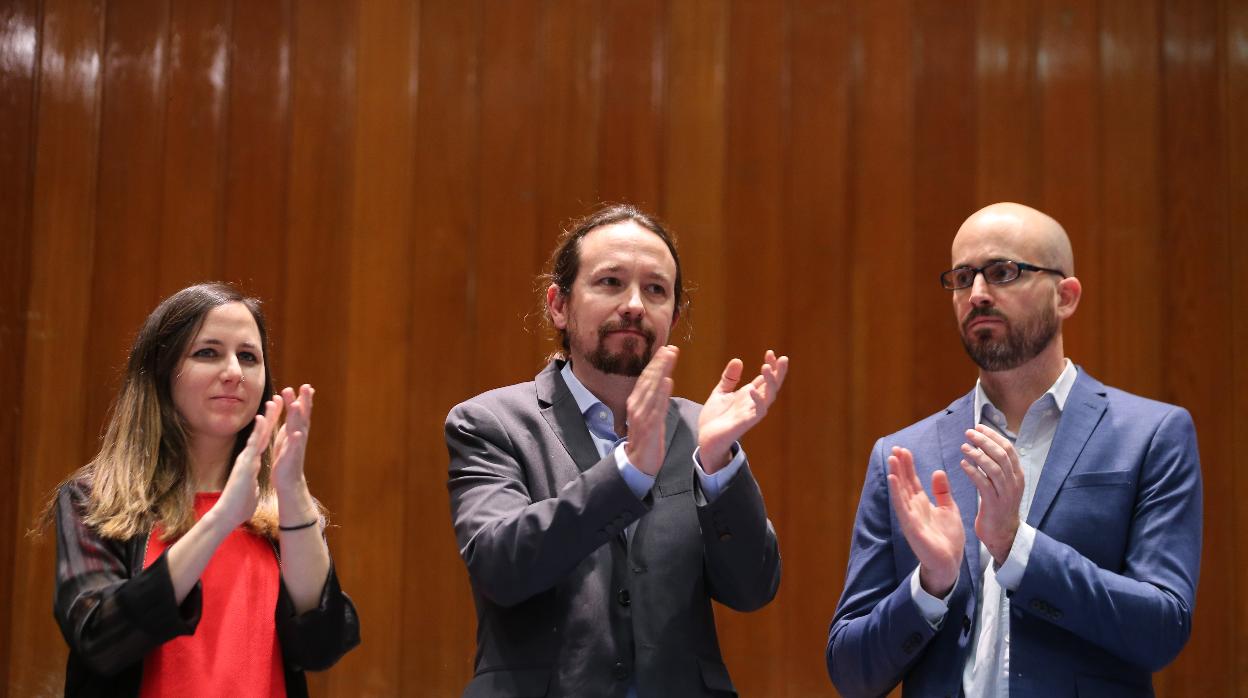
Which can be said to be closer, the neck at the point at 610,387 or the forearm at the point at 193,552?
the forearm at the point at 193,552

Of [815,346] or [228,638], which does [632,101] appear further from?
[228,638]

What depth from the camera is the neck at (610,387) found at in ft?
7.10

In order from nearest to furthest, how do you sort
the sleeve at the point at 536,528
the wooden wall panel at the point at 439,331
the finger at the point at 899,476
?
the sleeve at the point at 536,528 → the finger at the point at 899,476 → the wooden wall panel at the point at 439,331

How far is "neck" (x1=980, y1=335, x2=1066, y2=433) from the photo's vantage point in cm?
221

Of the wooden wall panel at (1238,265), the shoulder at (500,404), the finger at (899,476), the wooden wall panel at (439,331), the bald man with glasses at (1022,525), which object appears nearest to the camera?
the bald man with glasses at (1022,525)

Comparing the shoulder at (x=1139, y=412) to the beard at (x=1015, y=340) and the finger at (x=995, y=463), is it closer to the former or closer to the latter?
the beard at (x=1015, y=340)

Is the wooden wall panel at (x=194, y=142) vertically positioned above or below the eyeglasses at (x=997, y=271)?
above

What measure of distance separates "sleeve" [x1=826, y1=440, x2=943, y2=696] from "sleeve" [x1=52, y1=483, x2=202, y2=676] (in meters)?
1.11

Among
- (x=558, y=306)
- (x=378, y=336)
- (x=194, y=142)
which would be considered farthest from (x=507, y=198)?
(x=558, y=306)

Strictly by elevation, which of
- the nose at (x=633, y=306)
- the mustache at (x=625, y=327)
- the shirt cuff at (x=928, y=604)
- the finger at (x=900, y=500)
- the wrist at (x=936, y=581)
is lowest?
the shirt cuff at (x=928, y=604)

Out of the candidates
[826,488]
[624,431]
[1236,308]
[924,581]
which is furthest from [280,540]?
[1236,308]

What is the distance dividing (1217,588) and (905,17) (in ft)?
5.73

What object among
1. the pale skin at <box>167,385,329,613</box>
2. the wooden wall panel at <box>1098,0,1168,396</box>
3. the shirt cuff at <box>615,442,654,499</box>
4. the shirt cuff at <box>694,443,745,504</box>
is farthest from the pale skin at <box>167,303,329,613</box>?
the wooden wall panel at <box>1098,0,1168,396</box>

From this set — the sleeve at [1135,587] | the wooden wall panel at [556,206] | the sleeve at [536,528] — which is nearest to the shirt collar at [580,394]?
the sleeve at [536,528]
